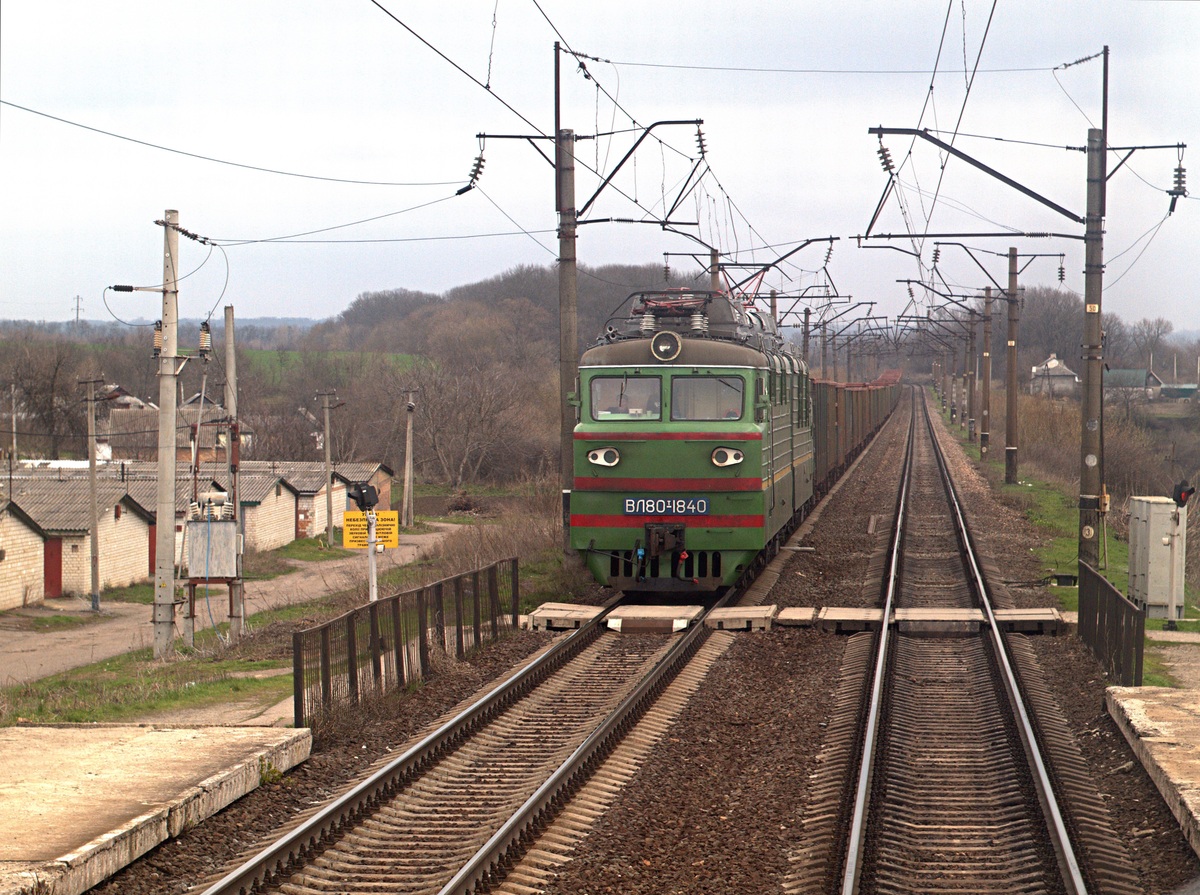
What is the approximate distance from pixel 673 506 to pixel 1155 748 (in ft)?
25.1

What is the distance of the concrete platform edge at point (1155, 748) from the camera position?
24.2ft

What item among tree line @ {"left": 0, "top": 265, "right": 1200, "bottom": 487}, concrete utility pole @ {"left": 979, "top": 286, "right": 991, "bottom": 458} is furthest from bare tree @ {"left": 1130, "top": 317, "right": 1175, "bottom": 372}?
concrete utility pole @ {"left": 979, "top": 286, "right": 991, "bottom": 458}

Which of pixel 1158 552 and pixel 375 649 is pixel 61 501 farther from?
pixel 1158 552

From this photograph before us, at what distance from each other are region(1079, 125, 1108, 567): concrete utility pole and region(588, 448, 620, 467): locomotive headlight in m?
6.45

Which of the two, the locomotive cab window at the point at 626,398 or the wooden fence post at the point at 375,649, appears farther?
the locomotive cab window at the point at 626,398

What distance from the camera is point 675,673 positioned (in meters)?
12.2

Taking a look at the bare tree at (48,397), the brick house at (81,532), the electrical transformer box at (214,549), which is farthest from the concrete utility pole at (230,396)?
the bare tree at (48,397)

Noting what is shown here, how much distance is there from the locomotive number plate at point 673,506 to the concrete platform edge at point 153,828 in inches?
280

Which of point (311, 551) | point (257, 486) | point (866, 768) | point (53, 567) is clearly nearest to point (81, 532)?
point (53, 567)

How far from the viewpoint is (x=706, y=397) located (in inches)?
629

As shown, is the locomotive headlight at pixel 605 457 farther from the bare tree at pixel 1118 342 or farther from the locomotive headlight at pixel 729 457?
the bare tree at pixel 1118 342

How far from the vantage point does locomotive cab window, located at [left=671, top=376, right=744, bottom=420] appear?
15.9m

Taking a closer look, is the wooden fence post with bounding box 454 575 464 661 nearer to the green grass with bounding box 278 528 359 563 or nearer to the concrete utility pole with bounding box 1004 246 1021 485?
the concrete utility pole with bounding box 1004 246 1021 485

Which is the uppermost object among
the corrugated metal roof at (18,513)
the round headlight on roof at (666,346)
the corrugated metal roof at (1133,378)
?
the corrugated metal roof at (1133,378)
